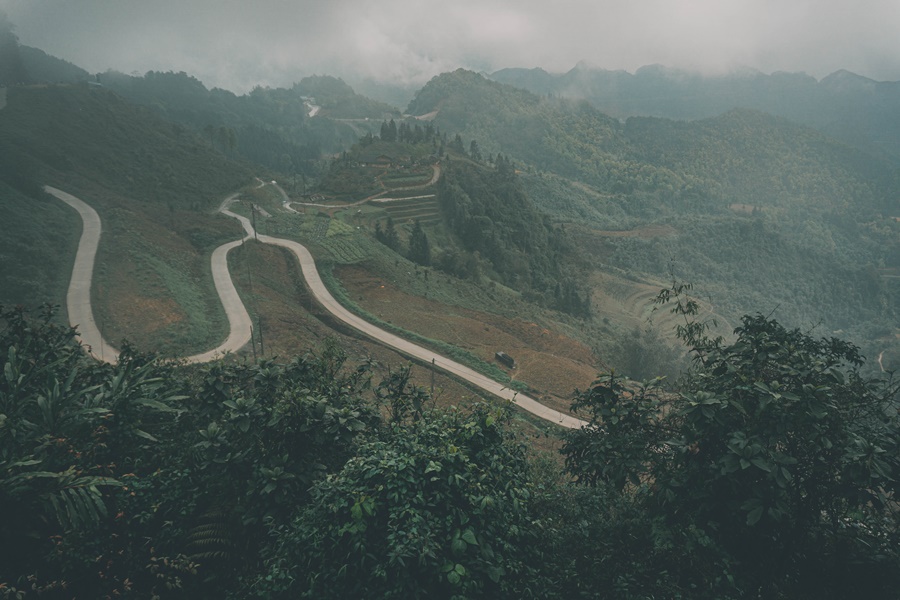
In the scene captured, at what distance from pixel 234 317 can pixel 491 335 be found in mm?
24941

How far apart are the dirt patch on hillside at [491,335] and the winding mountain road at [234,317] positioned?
233 centimetres

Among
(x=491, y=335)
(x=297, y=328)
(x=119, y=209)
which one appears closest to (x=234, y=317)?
(x=297, y=328)

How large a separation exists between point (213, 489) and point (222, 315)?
34.9 m

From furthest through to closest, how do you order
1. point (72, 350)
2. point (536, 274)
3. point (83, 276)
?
point (536, 274) → point (83, 276) → point (72, 350)

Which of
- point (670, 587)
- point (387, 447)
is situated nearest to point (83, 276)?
point (387, 447)

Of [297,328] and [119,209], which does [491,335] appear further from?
[119,209]

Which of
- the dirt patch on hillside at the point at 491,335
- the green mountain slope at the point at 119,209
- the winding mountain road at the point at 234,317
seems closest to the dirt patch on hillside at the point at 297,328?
the winding mountain road at the point at 234,317

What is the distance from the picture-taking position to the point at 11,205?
47094 mm

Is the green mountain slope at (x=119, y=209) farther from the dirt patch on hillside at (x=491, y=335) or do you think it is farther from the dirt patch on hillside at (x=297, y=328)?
the dirt patch on hillside at (x=491, y=335)

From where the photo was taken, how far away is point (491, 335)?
49.3 meters

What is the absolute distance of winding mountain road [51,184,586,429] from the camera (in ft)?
115

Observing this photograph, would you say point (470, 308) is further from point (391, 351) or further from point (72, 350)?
point (72, 350)

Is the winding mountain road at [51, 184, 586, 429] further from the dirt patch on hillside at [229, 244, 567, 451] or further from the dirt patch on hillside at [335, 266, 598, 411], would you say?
the dirt patch on hillside at [335, 266, 598, 411]

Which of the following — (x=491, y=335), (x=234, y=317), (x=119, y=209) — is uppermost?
(x=119, y=209)
